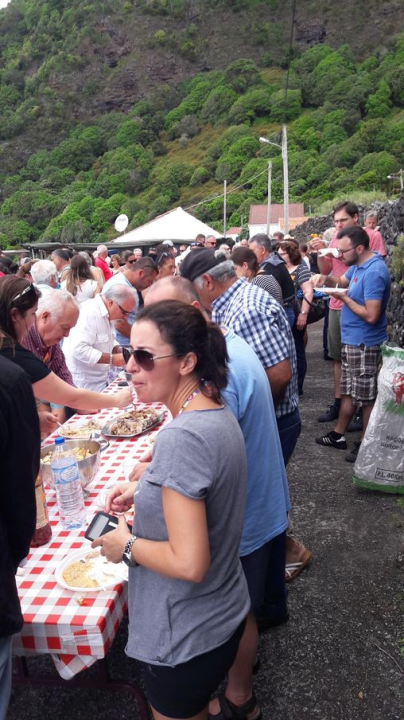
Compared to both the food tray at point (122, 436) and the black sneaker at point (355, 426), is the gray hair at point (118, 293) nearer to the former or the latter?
the food tray at point (122, 436)

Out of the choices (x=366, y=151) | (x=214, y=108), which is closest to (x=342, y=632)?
(x=366, y=151)

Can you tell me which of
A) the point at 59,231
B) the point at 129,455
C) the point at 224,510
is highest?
the point at 224,510

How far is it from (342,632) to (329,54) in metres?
102

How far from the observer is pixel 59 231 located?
2408 inches

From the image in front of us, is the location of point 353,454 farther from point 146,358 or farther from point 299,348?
point 146,358

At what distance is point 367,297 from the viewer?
12.9 ft

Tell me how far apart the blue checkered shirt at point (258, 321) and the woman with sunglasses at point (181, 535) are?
0.88m

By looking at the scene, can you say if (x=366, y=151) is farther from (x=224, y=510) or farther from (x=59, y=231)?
(x=224, y=510)

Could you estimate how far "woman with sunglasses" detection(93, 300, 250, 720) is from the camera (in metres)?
1.21

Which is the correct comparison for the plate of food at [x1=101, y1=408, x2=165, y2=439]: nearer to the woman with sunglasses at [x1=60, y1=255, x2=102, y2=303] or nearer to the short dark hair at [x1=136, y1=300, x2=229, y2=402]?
the short dark hair at [x1=136, y1=300, x2=229, y2=402]

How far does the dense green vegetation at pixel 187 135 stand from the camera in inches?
2254

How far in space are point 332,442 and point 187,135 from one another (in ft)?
307

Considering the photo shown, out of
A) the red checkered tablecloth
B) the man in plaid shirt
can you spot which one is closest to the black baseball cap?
the man in plaid shirt

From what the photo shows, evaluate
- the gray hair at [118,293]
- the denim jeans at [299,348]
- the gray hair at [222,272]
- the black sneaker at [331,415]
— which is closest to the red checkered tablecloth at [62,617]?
the gray hair at [222,272]
